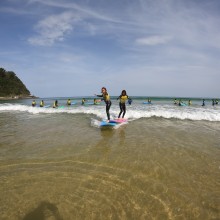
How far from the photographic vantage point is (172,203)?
372cm

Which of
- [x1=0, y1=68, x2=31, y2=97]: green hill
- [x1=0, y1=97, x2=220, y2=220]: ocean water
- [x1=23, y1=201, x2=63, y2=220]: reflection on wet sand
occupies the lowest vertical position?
[x1=23, y1=201, x2=63, y2=220]: reflection on wet sand

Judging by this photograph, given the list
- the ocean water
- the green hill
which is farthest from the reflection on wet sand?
the green hill

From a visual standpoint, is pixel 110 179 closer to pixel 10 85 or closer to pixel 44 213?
pixel 44 213

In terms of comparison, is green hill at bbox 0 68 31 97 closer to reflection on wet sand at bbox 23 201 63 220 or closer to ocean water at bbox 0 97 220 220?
ocean water at bbox 0 97 220 220

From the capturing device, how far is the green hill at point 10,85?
117 meters

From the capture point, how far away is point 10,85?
12450cm

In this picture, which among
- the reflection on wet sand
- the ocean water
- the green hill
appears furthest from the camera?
the green hill

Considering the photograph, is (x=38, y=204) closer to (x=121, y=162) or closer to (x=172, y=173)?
(x=121, y=162)

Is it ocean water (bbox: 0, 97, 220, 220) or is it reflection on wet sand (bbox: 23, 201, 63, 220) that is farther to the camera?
ocean water (bbox: 0, 97, 220, 220)

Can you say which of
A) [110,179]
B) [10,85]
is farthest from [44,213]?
[10,85]

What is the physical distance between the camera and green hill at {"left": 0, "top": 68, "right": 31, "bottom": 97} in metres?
117

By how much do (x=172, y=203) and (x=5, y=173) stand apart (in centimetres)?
433

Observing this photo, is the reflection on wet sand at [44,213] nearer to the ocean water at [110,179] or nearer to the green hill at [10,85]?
the ocean water at [110,179]

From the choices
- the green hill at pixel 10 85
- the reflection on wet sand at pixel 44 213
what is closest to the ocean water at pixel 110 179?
the reflection on wet sand at pixel 44 213
